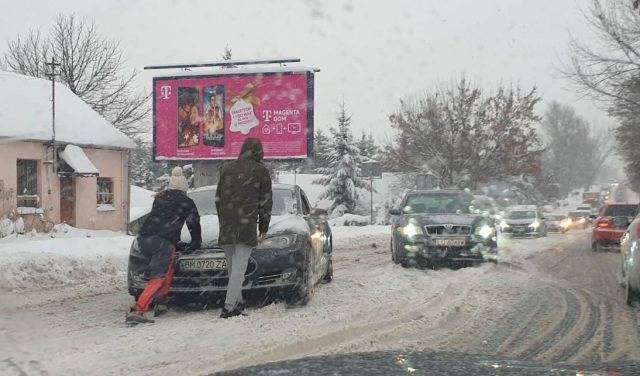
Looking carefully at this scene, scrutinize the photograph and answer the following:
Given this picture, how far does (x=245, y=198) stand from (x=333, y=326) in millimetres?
1508

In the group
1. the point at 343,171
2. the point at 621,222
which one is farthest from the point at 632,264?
the point at 343,171

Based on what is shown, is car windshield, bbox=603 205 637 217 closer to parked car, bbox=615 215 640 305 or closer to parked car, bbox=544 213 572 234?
parked car, bbox=615 215 640 305

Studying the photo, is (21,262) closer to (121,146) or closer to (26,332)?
(26,332)

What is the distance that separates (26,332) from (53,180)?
60.7 ft

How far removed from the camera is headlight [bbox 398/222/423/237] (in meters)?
11.0

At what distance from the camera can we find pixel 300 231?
6984 millimetres

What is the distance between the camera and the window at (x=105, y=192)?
84.8 feet

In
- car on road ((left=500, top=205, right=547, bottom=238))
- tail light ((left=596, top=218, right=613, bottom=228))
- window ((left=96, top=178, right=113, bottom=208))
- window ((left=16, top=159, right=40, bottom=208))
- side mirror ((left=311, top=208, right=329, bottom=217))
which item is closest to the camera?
side mirror ((left=311, top=208, right=329, bottom=217))

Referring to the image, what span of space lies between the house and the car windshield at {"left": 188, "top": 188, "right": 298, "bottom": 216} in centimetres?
1511

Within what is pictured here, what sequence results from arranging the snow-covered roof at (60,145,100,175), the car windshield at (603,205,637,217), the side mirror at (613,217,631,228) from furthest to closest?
the snow-covered roof at (60,145,100,175)
the car windshield at (603,205,637,217)
the side mirror at (613,217,631,228)

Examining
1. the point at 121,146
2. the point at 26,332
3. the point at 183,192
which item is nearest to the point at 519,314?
the point at 183,192

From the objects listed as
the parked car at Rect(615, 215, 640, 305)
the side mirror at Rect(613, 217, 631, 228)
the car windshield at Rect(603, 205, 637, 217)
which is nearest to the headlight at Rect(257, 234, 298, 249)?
the parked car at Rect(615, 215, 640, 305)

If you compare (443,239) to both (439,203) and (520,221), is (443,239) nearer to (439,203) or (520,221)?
(439,203)

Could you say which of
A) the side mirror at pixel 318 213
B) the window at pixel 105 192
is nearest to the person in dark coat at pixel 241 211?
the side mirror at pixel 318 213
